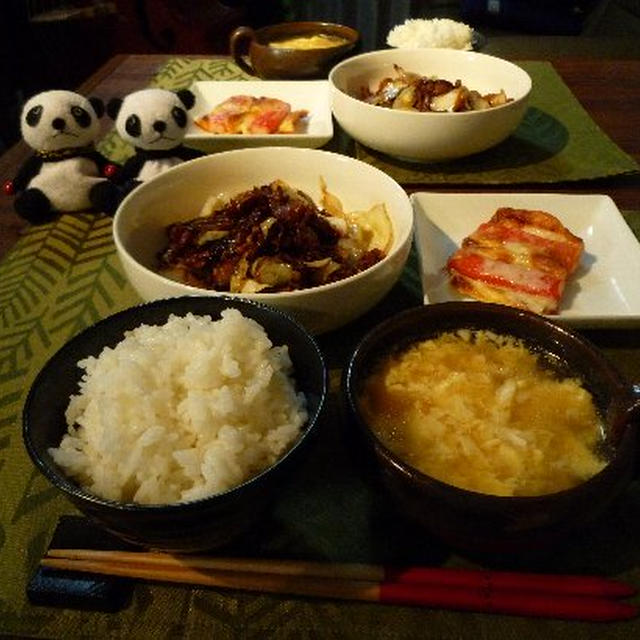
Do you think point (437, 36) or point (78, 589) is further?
point (437, 36)

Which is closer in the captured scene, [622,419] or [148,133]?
[622,419]

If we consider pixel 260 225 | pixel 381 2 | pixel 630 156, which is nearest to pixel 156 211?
pixel 260 225

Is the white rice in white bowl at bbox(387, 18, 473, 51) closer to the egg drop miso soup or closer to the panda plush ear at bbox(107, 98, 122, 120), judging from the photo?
the panda plush ear at bbox(107, 98, 122, 120)

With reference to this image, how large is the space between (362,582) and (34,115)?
155 centimetres

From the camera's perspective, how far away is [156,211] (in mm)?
1535

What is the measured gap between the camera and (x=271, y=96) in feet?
7.83

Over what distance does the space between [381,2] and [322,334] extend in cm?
527

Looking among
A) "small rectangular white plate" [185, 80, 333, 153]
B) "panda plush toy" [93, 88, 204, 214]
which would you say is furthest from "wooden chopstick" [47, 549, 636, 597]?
"small rectangular white plate" [185, 80, 333, 153]

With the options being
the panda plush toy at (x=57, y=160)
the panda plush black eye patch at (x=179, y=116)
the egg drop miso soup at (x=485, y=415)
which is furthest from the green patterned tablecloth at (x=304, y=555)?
the panda plush black eye patch at (x=179, y=116)

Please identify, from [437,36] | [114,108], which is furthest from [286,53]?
[114,108]

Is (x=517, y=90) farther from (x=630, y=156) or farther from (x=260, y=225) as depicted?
(x=260, y=225)

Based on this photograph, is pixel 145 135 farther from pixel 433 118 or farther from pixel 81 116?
pixel 433 118

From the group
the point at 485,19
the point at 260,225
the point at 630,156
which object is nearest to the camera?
the point at 260,225

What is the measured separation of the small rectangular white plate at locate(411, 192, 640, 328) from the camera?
1381 millimetres
